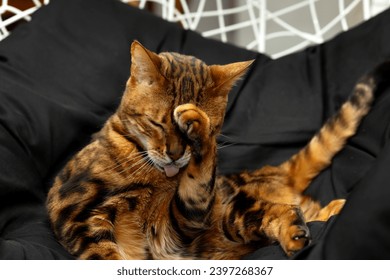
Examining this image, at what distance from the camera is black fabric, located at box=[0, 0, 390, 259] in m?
1.57

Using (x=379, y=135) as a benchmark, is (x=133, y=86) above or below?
above

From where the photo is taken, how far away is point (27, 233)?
1.38m

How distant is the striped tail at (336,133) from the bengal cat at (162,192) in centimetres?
19

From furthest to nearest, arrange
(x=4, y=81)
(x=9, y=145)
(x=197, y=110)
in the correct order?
(x=4, y=81)
(x=9, y=145)
(x=197, y=110)

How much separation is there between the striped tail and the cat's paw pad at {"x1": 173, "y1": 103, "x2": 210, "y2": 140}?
0.58 metres

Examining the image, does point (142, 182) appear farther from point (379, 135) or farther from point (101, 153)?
point (379, 135)

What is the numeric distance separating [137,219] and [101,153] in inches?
7.1

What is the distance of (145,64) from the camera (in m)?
1.29

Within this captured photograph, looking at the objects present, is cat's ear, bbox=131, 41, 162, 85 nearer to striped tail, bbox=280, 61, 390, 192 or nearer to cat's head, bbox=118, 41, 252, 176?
cat's head, bbox=118, 41, 252, 176

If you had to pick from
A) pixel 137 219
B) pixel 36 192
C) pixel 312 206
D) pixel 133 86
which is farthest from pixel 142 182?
pixel 312 206

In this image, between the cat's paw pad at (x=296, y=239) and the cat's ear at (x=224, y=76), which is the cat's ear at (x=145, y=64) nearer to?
the cat's ear at (x=224, y=76)

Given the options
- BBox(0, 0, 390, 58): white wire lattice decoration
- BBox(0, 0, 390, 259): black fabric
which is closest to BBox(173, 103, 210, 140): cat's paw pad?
BBox(0, 0, 390, 259): black fabric

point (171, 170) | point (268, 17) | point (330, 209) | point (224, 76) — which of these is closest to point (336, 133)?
point (330, 209)

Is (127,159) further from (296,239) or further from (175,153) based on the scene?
(296,239)
